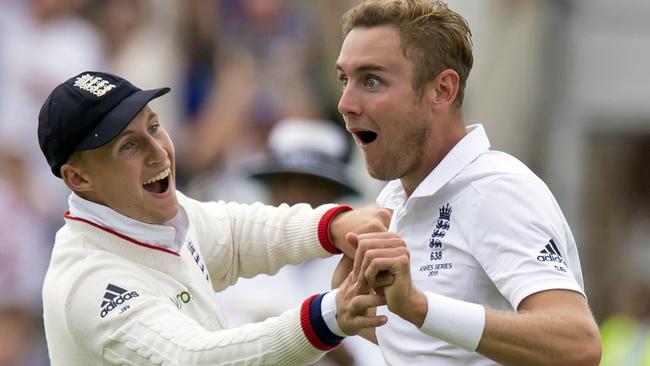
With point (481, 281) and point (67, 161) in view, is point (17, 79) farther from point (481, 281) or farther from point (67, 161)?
point (481, 281)

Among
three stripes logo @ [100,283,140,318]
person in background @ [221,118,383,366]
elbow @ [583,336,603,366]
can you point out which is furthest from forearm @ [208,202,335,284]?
elbow @ [583,336,603,366]

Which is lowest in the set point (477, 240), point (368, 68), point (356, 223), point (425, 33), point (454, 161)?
point (356, 223)

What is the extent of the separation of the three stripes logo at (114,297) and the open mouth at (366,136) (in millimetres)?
961

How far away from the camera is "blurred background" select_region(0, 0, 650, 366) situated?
427 inches

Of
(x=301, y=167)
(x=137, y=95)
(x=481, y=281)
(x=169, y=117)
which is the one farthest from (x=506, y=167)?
(x=169, y=117)

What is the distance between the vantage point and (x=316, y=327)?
5234 millimetres

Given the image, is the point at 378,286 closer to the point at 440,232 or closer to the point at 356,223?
the point at 440,232

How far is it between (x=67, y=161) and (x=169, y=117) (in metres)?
5.32

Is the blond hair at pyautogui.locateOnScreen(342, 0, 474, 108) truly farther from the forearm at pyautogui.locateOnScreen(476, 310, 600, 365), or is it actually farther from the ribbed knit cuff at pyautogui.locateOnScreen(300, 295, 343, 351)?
the forearm at pyautogui.locateOnScreen(476, 310, 600, 365)

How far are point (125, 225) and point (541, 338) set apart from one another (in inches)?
67.3

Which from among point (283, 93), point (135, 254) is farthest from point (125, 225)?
point (283, 93)

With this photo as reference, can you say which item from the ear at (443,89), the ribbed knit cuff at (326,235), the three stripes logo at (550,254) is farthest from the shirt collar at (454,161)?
the ribbed knit cuff at (326,235)

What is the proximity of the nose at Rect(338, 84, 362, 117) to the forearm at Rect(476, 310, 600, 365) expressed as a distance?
93cm

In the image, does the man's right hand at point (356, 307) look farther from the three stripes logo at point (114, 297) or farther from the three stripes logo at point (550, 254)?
the three stripes logo at point (114, 297)
